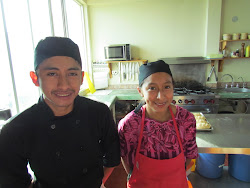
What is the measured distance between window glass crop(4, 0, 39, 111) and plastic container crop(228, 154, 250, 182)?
1.94m

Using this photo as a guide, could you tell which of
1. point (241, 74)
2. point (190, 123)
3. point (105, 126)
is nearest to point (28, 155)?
point (105, 126)

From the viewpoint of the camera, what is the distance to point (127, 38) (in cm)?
308

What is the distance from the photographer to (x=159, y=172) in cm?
90

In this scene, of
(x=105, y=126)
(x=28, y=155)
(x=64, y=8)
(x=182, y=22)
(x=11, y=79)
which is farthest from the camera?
(x=182, y=22)

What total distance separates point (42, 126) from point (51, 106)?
99 millimetres

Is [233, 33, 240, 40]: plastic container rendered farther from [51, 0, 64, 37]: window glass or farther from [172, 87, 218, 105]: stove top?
[51, 0, 64, 37]: window glass

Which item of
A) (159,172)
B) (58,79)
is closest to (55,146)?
(58,79)

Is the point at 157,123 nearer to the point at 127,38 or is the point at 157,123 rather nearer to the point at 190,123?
the point at 190,123

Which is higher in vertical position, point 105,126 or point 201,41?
point 201,41

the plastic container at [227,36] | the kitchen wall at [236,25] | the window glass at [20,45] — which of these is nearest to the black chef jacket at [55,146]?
the window glass at [20,45]

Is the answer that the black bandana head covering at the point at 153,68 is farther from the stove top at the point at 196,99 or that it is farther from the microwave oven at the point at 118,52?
the microwave oven at the point at 118,52

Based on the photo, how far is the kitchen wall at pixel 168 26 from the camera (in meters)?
2.81

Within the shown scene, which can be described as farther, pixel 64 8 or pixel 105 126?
pixel 64 8

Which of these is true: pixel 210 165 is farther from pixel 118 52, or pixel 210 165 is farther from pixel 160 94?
pixel 118 52
